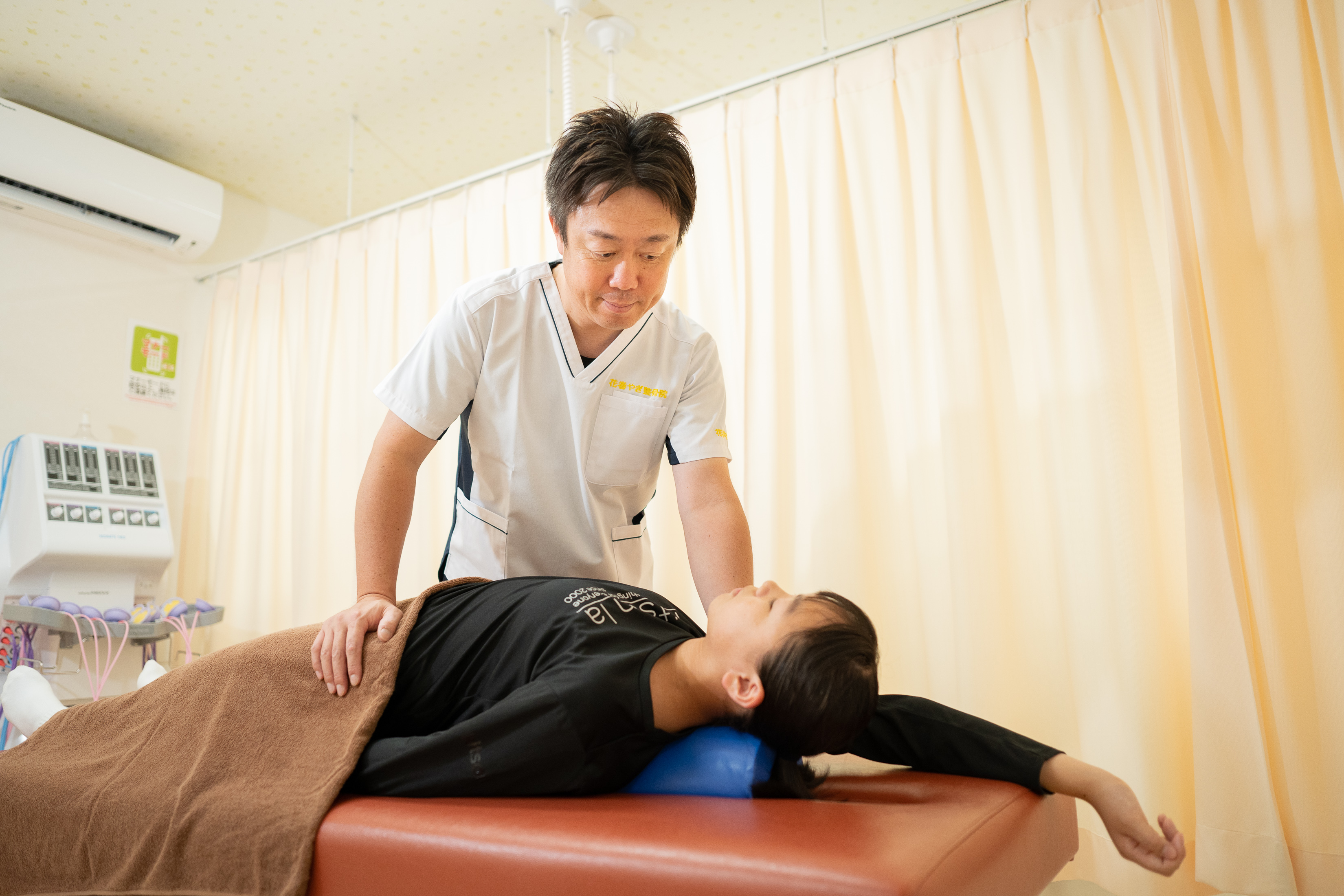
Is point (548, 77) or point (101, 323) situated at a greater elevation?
point (548, 77)

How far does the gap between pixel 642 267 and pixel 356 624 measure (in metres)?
0.69

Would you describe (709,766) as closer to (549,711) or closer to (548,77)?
(549,711)

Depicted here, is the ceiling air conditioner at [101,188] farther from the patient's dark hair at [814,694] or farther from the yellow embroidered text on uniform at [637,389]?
the patient's dark hair at [814,694]

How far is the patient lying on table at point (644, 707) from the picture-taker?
0.96 meters

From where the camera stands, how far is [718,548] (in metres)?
1.46

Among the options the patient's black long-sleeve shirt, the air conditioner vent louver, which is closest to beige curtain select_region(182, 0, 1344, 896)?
the patient's black long-sleeve shirt

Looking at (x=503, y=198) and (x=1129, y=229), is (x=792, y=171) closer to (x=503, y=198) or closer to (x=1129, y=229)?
(x=1129, y=229)

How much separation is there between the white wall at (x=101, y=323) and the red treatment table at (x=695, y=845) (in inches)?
98.2

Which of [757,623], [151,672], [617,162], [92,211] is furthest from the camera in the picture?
[92,211]

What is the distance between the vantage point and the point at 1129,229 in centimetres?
182

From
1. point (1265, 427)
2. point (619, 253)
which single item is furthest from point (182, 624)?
point (1265, 427)

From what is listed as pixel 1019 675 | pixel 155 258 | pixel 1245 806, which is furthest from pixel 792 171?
pixel 155 258

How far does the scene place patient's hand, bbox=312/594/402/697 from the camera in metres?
1.11

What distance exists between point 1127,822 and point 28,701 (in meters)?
1.92
